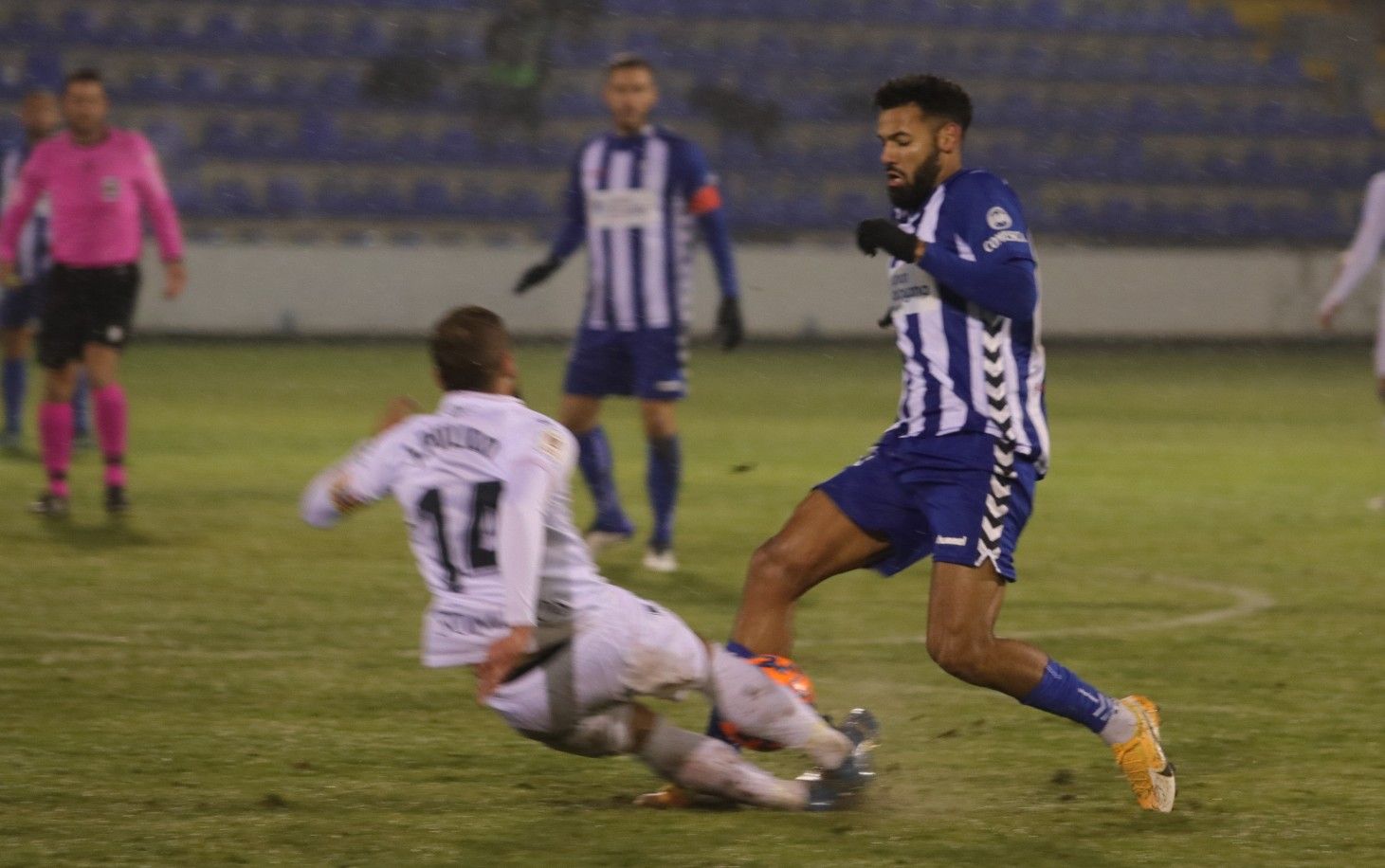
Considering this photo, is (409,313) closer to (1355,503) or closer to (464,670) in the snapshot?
(1355,503)

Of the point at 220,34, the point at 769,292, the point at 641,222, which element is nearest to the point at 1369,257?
the point at 641,222

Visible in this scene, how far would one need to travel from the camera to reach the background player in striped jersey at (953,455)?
4.73 m

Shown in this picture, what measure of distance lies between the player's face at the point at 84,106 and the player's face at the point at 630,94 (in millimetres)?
2569

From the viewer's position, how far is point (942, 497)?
4.82 m

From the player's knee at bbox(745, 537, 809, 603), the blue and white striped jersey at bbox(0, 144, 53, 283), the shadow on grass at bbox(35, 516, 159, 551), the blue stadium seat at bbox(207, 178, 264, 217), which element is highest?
the player's knee at bbox(745, 537, 809, 603)

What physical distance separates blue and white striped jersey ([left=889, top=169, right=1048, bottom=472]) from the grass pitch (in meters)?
0.88

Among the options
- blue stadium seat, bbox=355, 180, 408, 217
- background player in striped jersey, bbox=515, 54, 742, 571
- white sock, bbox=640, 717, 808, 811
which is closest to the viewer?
white sock, bbox=640, 717, 808, 811

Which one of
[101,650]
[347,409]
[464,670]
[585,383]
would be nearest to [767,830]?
[464,670]

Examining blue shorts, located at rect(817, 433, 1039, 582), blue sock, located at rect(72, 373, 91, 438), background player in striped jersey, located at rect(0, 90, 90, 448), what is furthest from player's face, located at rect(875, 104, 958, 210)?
blue sock, located at rect(72, 373, 91, 438)

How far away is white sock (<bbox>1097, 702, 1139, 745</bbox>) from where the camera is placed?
4.78 m

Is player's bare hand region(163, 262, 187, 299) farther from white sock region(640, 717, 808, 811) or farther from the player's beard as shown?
white sock region(640, 717, 808, 811)

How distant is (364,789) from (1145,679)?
2662 mm

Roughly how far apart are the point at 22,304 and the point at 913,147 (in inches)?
358

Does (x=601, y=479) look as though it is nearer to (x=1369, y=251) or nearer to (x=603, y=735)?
(x=603, y=735)
